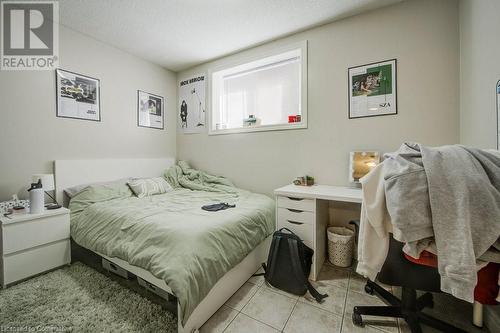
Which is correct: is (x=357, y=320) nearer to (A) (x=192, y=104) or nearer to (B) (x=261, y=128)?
(B) (x=261, y=128)

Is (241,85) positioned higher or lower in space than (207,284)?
higher

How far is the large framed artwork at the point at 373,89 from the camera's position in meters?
1.95

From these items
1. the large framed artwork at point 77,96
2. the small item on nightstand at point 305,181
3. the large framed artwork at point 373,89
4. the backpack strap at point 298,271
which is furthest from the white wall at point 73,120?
the large framed artwork at point 373,89

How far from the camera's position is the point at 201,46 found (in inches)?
106

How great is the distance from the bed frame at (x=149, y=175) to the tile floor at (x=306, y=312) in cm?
10

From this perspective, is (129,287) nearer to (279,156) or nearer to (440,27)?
(279,156)

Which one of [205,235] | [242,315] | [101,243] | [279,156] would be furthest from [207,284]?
[279,156]

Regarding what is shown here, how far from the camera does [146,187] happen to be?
2.48 metres

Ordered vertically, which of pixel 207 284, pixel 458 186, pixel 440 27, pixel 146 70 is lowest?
pixel 207 284

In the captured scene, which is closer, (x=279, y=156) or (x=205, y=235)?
(x=205, y=235)

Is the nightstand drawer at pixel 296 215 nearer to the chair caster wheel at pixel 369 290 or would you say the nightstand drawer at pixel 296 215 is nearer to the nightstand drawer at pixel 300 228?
the nightstand drawer at pixel 300 228

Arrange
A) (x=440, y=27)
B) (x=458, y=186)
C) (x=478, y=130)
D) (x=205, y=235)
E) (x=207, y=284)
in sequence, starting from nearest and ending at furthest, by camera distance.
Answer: (x=458, y=186) < (x=207, y=284) < (x=205, y=235) < (x=478, y=130) < (x=440, y=27)

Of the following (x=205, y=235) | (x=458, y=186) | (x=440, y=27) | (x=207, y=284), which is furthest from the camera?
(x=440, y=27)

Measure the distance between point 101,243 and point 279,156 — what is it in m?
1.97
